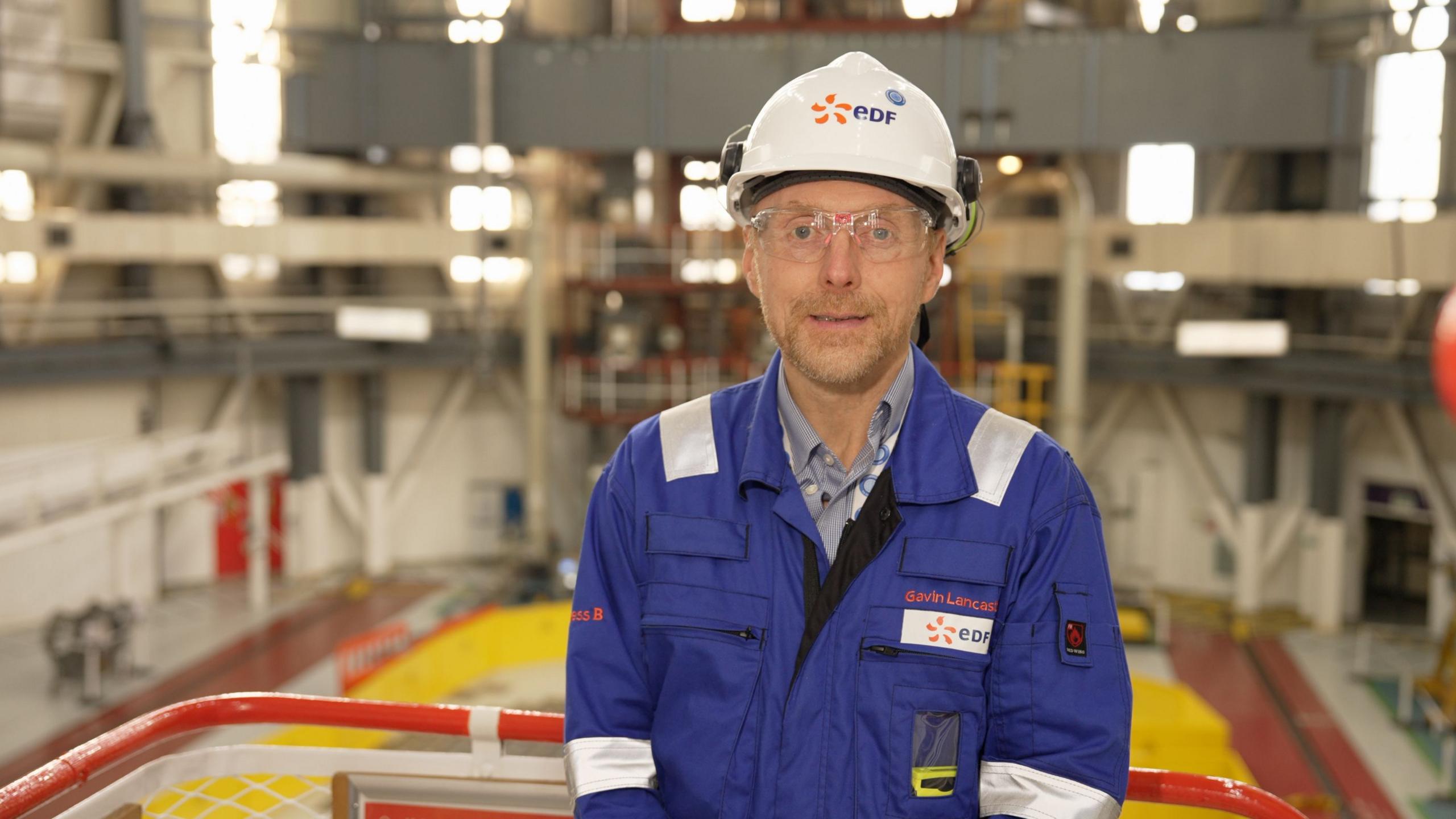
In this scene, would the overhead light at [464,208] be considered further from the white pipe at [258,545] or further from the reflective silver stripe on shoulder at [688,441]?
the reflective silver stripe on shoulder at [688,441]

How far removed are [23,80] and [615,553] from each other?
18.1 meters

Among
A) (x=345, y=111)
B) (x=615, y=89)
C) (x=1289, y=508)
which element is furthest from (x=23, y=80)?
(x=1289, y=508)

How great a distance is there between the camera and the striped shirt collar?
9.04ft

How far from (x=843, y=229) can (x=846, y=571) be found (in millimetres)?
744

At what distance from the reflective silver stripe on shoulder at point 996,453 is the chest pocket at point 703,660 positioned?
0.51 m

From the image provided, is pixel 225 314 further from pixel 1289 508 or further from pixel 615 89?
pixel 1289 508

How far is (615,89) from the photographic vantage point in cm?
1898

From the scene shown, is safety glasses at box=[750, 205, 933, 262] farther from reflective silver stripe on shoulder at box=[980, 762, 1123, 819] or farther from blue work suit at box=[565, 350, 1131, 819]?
reflective silver stripe on shoulder at box=[980, 762, 1123, 819]

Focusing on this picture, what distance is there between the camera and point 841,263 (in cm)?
262

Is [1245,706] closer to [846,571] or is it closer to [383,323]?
[383,323]

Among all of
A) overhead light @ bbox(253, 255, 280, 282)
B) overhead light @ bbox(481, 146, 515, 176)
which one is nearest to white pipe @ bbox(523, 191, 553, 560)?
overhead light @ bbox(481, 146, 515, 176)

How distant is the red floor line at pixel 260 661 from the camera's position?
12984 millimetres

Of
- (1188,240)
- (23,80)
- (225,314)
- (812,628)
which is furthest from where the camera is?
(225,314)

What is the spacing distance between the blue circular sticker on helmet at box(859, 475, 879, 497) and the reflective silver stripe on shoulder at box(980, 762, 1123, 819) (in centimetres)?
63
